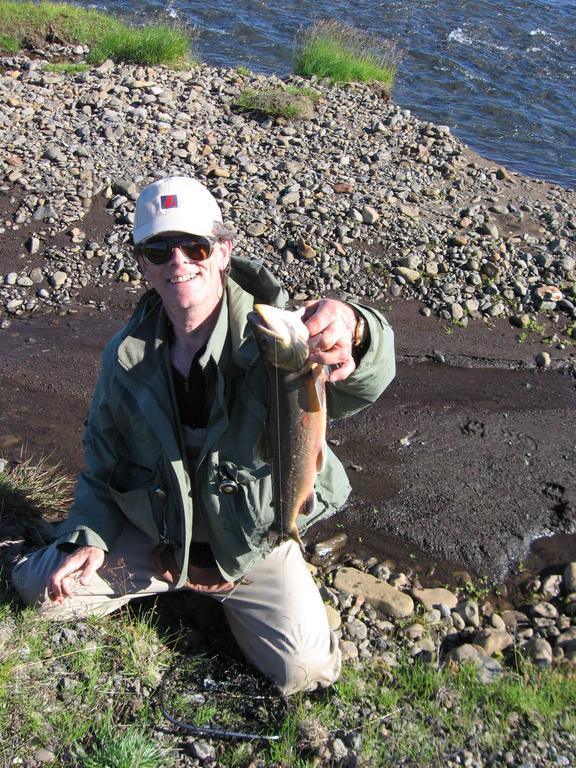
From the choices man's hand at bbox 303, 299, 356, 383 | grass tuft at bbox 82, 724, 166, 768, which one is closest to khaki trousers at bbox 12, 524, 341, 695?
grass tuft at bbox 82, 724, 166, 768

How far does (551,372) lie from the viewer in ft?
28.5

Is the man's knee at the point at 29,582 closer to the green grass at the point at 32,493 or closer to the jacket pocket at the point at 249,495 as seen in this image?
the green grass at the point at 32,493

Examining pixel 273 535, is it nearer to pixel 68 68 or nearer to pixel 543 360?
pixel 543 360

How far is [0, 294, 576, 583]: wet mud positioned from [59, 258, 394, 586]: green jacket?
2.24m

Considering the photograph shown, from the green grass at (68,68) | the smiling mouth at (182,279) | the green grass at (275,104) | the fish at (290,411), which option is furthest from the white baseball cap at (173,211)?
the green grass at (68,68)

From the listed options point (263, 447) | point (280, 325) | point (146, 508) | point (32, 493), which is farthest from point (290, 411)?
point (32, 493)

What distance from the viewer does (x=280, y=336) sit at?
292 cm

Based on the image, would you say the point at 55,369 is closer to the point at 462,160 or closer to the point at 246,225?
the point at 246,225

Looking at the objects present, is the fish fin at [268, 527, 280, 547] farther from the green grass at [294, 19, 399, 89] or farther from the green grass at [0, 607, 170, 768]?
the green grass at [294, 19, 399, 89]

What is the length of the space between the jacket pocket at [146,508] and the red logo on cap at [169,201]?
150 cm

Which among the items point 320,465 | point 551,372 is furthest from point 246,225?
point 320,465

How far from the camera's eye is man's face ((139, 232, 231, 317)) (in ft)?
13.0

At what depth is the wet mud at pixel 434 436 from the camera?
6.60m

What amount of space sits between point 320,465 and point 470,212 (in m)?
7.81
